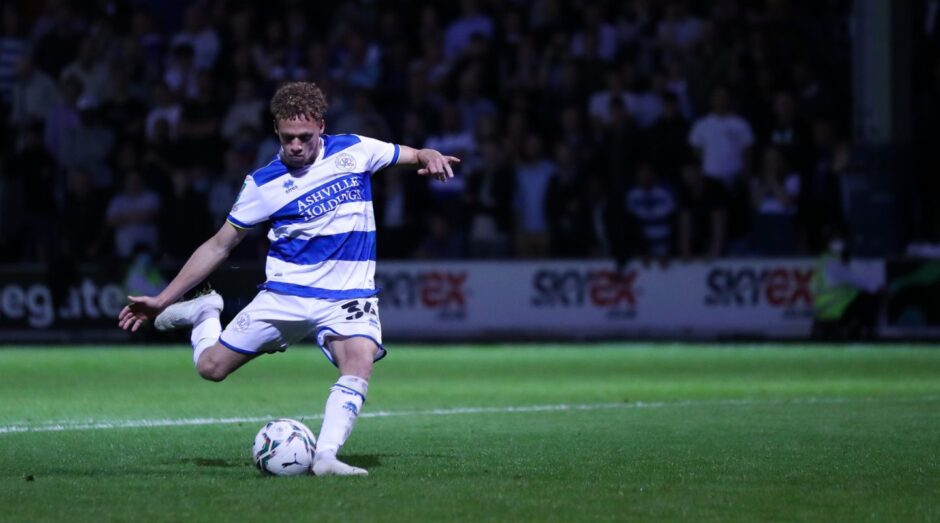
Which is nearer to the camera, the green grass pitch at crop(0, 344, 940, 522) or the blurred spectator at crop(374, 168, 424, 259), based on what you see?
the green grass pitch at crop(0, 344, 940, 522)

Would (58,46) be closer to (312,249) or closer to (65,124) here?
(65,124)

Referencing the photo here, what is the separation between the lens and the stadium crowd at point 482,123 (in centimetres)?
2069

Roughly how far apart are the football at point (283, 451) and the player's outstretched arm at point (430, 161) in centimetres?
142

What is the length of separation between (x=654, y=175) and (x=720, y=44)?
1919 mm

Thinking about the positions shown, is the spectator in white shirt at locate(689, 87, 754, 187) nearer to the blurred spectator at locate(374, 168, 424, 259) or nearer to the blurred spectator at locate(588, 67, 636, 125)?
the blurred spectator at locate(588, 67, 636, 125)

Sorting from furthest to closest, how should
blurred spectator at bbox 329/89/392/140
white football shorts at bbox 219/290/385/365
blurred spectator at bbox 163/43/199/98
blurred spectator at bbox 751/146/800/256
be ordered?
blurred spectator at bbox 163/43/199/98
blurred spectator at bbox 329/89/392/140
blurred spectator at bbox 751/146/800/256
white football shorts at bbox 219/290/385/365

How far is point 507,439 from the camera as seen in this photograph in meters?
10.1

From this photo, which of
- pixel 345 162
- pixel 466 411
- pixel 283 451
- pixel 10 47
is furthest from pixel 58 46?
pixel 283 451

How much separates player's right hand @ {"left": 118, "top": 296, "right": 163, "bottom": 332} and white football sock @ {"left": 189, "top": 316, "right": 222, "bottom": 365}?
51 cm

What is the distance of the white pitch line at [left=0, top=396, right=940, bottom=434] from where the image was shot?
10992 millimetres

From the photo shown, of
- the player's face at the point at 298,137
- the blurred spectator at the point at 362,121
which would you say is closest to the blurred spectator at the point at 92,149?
the blurred spectator at the point at 362,121

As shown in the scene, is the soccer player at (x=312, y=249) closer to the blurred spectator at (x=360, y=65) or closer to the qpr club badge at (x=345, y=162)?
the qpr club badge at (x=345, y=162)

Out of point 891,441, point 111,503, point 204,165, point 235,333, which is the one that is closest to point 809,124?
point 204,165

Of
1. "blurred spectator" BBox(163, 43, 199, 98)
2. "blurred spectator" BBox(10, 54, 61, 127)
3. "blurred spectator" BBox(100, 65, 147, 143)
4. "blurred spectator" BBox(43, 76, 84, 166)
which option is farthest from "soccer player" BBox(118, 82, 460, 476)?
"blurred spectator" BBox(10, 54, 61, 127)
